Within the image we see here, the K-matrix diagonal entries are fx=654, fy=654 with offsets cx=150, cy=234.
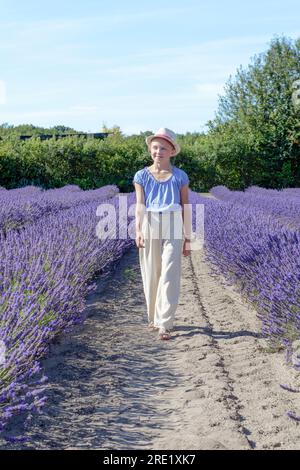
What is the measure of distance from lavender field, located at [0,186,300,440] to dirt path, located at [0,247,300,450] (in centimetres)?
14

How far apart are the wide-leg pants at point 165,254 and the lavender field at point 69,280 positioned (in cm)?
45

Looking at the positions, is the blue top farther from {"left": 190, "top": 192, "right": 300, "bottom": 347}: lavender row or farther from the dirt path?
the dirt path

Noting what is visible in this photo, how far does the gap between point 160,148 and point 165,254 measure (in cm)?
67

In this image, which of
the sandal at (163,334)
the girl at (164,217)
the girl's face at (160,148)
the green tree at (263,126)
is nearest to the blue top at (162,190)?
the girl at (164,217)

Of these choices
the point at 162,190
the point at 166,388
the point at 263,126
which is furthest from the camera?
the point at 263,126

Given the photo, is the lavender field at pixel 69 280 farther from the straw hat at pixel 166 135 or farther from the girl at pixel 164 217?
the straw hat at pixel 166 135

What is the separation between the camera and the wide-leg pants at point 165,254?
4.13 m

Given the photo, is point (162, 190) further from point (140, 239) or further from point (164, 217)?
point (140, 239)

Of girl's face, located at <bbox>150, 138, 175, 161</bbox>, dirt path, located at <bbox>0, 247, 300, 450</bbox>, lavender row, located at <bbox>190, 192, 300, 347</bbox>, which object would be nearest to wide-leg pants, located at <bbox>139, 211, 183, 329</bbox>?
dirt path, located at <bbox>0, 247, 300, 450</bbox>

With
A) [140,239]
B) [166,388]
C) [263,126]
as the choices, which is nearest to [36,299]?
[166,388]

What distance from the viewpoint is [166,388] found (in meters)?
3.34

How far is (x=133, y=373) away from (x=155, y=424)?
0.72 meters

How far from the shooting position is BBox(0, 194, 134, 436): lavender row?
8.57ft
